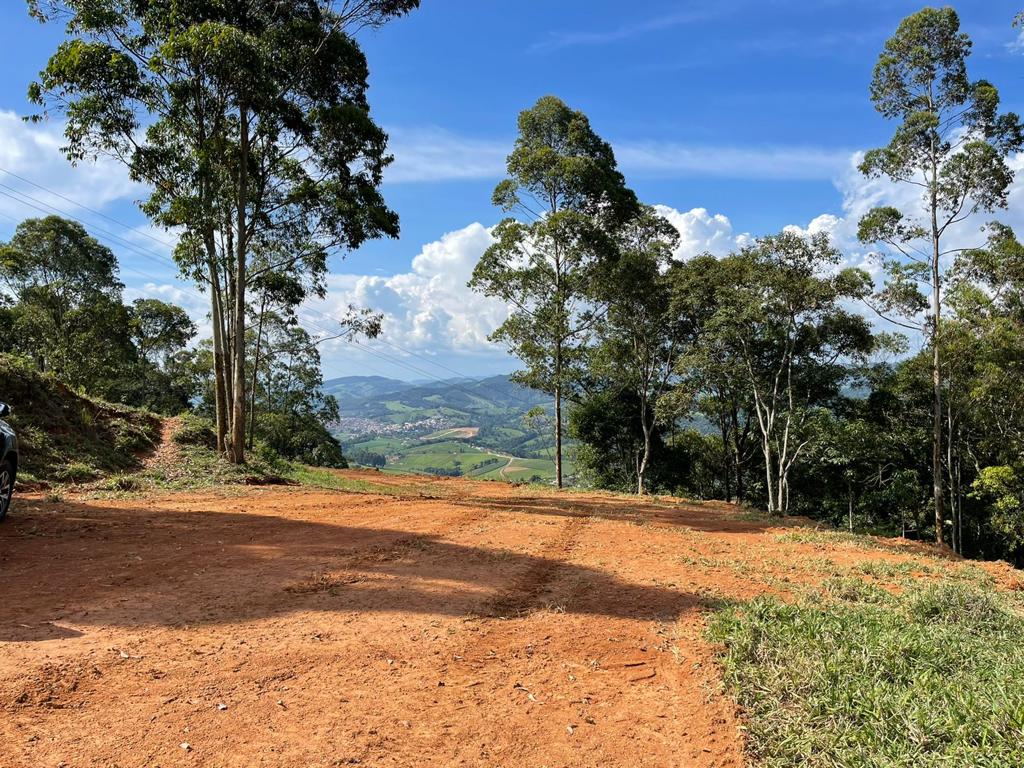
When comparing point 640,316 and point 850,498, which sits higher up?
point 640,316

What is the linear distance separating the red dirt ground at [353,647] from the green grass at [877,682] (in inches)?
10.4

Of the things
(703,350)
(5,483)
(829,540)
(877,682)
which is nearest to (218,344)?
(5,483)

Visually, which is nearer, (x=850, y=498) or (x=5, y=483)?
(x=5, y=483)

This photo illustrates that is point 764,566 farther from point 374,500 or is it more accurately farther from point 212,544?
point 374,500

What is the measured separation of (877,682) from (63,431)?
15.2m

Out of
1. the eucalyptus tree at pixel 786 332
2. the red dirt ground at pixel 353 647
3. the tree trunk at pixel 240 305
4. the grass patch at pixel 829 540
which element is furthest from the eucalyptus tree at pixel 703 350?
the red dirt ground at pixel 353 647

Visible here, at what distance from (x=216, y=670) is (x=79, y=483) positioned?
384 inches

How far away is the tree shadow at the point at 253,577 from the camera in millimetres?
4641

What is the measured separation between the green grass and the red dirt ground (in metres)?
0.26

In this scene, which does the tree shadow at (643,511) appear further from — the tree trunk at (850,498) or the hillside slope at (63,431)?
the tree trunk at (850,498)

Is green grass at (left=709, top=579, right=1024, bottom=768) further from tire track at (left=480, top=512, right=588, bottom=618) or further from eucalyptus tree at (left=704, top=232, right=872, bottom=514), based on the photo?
eucalyptus tree at (left=704, top=232, right=872, bottom=514)

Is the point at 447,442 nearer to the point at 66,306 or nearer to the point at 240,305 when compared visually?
the point at 66,306

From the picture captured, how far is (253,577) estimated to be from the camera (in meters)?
5.65

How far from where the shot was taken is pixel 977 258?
19.4 metres
